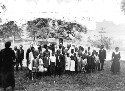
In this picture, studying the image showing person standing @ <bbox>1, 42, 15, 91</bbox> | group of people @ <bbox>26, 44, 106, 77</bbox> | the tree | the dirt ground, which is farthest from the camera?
the tree

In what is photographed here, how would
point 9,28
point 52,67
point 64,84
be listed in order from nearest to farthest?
point 64,84
point 52,67
point 9,28

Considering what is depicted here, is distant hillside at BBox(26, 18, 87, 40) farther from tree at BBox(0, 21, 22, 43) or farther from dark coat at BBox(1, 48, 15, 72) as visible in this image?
dark coat at BBox(1, 48, 15, 72)

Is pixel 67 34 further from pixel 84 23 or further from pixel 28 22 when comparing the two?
pixel 28 22

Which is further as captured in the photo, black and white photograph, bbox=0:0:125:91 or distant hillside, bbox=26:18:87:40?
distant hillside, bbox=26:18:87:40

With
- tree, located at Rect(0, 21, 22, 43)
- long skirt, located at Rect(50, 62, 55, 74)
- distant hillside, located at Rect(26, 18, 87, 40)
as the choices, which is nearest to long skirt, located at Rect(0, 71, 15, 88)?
long skirt, located at Rect(50, 62, 55, 74)

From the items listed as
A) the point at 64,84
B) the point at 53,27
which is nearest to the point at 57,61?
the point at 64,84

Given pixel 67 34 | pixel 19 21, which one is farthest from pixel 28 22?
pixel 67 34

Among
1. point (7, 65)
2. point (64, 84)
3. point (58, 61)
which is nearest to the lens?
point (7, 65)

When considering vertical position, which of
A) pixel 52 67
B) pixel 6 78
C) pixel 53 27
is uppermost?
pixel 53 27

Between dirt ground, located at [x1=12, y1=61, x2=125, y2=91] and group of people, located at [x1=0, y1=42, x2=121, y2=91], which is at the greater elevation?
group of people, located at [x1=0, y1=42, x2=121, y2=91]

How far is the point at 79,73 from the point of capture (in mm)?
15422

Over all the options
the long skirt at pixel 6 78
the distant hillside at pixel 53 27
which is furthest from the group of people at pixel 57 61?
the long skirt at pixel 6 78

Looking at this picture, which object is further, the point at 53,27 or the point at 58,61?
the point at 53,27

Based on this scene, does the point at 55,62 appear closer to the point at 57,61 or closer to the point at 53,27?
the point at 57,61
